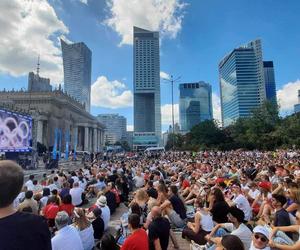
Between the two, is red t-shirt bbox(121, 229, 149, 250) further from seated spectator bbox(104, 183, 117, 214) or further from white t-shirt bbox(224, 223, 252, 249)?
seated spectator bbox(104, 183, 117, 214)

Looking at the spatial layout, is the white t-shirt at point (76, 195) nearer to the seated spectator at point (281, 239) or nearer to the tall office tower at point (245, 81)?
the seated spectator at point (281, 239)

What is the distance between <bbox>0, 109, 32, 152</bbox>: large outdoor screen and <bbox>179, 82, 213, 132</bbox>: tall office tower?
147 meters

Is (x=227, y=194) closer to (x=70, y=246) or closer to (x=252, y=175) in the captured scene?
(x=252, y=175)

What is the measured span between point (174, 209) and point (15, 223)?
21.6 feet

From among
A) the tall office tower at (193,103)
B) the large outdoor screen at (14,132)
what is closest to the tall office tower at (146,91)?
the tall office tower at (193,103)

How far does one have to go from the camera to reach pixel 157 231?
17.6 feet

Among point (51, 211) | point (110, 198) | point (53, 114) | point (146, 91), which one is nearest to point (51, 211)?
point (51, 211)

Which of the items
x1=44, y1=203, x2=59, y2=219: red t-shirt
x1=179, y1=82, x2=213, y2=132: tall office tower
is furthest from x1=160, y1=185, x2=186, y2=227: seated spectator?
x1=179, y1=82, x2=213, y2=132: tall office tower

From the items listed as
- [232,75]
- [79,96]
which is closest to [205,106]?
[232,75]

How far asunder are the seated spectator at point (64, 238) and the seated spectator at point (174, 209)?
3472 mm

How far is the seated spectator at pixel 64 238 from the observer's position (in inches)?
166

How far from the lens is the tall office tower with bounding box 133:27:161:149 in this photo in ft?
596

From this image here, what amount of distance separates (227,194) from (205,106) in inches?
6728

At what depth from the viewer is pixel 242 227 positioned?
474 cm
